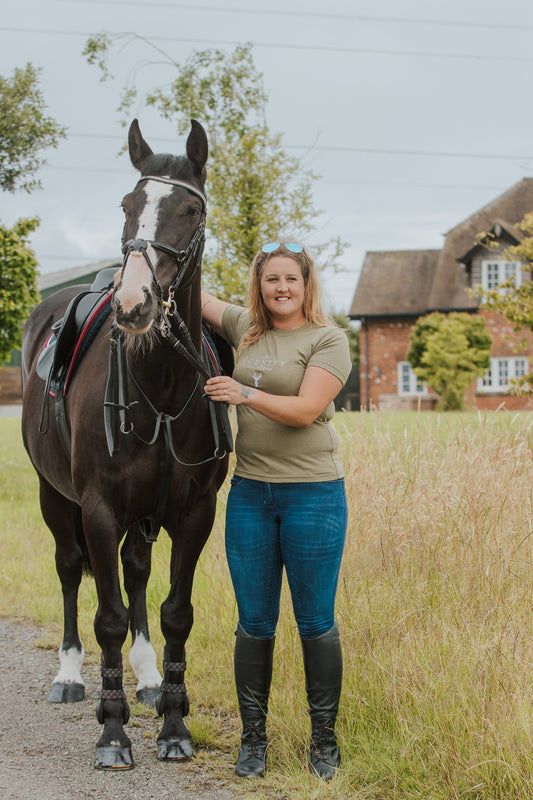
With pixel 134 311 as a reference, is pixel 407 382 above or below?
below

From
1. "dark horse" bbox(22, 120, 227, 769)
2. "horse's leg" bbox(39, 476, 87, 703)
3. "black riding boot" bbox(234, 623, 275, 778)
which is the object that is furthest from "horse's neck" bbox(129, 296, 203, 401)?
"horse's leg" bbox(39, 476, 87, 703)

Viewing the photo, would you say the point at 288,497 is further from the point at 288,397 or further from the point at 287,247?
the point at 287,247

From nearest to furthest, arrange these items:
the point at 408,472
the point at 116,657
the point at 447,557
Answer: the point at 116,657 < the point at 447,557 < the point at 408,472

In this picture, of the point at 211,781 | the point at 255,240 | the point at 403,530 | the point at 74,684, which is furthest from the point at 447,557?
the point at 255,240

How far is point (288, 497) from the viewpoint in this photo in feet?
10.4

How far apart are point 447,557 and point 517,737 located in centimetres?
144

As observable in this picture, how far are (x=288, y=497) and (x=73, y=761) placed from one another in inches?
57.9

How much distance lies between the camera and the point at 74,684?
4.25m

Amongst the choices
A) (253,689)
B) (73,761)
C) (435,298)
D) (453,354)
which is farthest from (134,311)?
(435,298)

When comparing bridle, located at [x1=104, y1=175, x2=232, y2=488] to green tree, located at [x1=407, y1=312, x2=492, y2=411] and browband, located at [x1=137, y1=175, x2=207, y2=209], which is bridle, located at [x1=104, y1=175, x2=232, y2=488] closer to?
browband, located at [x1=137, y1=175, x2=207, y2=209]

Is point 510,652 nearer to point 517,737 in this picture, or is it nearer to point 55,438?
point 517,737

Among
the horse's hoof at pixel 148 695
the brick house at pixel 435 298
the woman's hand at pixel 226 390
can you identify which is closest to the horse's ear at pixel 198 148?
the woman's hand at pixel 226 390

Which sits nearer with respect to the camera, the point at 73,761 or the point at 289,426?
the point at 289,426

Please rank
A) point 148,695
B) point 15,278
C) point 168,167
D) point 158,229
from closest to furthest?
point 158,229, point 168,167, point 148,695, point 15,278
